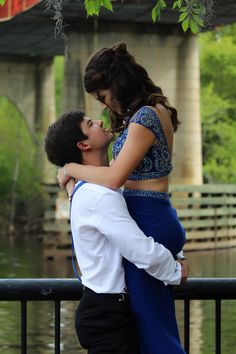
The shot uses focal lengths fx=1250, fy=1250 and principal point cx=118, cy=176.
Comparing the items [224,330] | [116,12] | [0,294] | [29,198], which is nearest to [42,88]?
[29,198]

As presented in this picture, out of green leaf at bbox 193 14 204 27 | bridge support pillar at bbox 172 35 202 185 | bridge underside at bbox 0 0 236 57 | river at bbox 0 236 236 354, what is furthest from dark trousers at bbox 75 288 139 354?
bridge support pillar at bbox 172 35 202 185

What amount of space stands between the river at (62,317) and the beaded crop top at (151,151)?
8.34m

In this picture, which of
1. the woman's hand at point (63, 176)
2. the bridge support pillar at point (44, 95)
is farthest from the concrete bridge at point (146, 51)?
the woman's hand at point (63, 176)

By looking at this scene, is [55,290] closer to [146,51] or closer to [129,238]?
[129,238]

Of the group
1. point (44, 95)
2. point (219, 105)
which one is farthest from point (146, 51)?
point (44, 95)

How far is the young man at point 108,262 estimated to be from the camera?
4.88 meters

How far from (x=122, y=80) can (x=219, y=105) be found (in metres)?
44.9

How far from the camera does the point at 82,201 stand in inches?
195

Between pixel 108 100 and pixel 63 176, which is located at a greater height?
pixel 108 100

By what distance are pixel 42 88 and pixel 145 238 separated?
162ft

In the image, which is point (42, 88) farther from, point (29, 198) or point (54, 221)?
point (54, 221)

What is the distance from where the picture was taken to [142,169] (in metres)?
5.09

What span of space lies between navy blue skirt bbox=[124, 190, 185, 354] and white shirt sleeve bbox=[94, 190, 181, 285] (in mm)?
79

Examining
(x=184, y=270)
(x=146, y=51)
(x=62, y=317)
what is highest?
(x=146, y=51)
